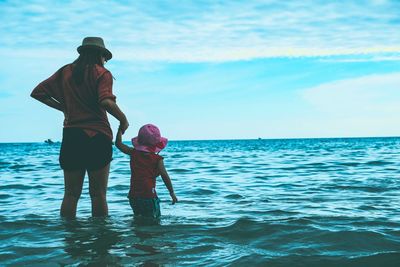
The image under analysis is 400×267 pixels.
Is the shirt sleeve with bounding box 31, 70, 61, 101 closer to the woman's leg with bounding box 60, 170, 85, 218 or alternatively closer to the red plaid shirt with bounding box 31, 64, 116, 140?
the red plaid shirt with bounding box 31, 64, 116, 140

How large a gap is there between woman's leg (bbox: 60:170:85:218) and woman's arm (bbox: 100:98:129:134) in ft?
2.16

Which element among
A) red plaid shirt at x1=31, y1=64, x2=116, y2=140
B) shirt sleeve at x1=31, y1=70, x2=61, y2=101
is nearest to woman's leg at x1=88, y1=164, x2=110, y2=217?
red plaid shirt at x1=31, y1=64, x2=116, y2=140

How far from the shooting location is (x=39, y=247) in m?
4.13

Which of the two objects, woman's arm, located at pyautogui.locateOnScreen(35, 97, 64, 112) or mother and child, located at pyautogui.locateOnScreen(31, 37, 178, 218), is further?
woman's arm, located at pyautogui.locateOnScreen(35, 97, 64, 112)

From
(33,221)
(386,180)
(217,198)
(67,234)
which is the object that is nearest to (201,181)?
(217,198)

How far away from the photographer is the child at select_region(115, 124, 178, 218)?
17.4ft

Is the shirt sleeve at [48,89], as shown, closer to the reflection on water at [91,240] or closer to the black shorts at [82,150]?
the black shorts at [82,150]

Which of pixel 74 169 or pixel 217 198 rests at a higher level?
pixel 74 169

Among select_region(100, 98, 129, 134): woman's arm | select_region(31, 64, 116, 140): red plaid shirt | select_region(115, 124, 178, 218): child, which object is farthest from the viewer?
select_region(115, 124, 178, 218): child

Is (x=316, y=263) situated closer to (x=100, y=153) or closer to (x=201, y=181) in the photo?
(x=100, y=153)

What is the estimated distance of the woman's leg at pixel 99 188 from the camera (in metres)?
4.80

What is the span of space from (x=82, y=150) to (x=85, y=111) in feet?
1.35

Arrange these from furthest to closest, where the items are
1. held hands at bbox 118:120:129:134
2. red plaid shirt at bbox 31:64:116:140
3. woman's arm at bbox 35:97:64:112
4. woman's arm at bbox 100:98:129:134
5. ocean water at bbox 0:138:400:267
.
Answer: woman's arm at bbox 35:97:64:112 < held hands at bbox 118:120:129:134 < red plaid shirt at bbox 31:64:116:140 < woman's arm at bbox 100:98:129:134 < ocean water at bbox 0:138:400:267

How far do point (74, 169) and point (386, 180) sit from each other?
7.77 meters
